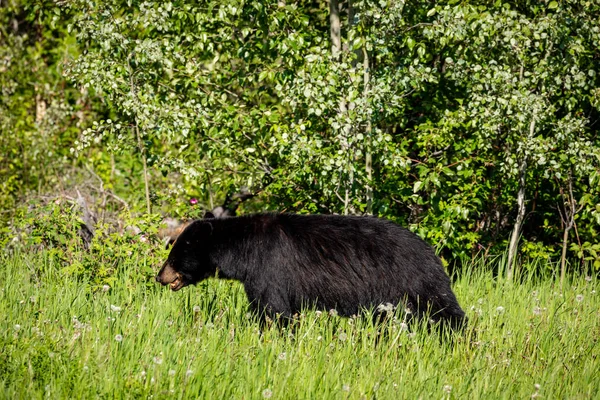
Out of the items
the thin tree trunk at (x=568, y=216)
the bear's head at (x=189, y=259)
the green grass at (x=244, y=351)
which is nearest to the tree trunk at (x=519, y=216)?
the thin tree trunk at (x=568, y=216)

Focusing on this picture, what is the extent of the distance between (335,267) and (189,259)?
3.86 ft

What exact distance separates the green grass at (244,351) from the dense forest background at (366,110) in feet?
3.22

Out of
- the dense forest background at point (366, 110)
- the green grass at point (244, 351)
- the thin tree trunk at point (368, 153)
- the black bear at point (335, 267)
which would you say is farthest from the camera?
the thin tree trunk at point (368, 153)

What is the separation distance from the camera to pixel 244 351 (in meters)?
4.45

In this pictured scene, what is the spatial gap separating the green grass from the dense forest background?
0.98 m

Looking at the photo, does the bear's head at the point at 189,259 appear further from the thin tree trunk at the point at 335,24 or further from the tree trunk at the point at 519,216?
the tree trunk at the point at 519,216

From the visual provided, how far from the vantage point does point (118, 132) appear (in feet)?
24.5

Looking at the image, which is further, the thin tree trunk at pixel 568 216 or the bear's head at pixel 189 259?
the thin tree trunk at pixel 568 216

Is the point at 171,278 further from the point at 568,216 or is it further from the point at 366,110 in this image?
the point at 568,216

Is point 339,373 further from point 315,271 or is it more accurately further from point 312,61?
point 312,61

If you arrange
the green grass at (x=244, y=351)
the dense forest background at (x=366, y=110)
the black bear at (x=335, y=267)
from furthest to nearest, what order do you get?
the dense forest background at (x=366, y=110)
the black bear at (x=335, y=267)
the green grass at (x=244, y=351)

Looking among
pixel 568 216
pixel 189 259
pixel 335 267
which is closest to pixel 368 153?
pixel 335 267

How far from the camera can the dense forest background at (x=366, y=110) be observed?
657cm

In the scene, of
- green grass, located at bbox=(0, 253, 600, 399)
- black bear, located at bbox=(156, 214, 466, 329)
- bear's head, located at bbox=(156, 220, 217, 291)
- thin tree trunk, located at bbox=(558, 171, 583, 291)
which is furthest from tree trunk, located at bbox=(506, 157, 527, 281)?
bear's head, located at bbox=(156, 220, 217, 291)
